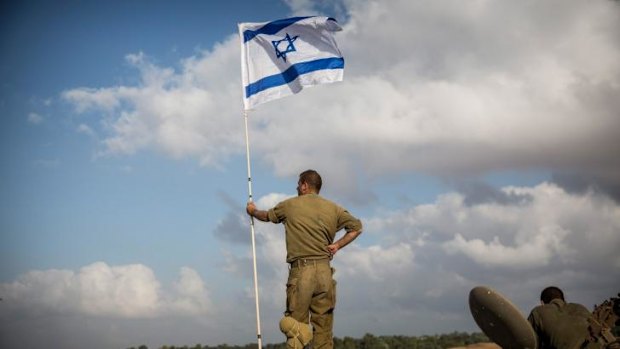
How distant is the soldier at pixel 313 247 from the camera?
31.3ft

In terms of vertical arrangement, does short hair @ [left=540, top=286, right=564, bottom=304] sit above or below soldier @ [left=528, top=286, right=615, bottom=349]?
above

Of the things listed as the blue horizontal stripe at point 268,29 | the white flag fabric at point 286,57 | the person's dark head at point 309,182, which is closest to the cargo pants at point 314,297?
Result: the person's dark head at point 309,182

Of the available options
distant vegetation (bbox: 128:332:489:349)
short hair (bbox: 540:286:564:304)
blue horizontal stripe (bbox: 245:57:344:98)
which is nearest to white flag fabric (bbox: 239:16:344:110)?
blue horizontal stripe (bbox: 245:57:344:98)

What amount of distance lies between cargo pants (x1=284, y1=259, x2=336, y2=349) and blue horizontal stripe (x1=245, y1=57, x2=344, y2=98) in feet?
16.0

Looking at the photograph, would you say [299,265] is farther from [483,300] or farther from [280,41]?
[280,41]

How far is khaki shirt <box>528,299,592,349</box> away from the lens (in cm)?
1026

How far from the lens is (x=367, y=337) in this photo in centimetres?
8556

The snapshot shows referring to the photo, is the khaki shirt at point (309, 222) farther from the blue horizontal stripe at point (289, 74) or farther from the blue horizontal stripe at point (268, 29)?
the blue horizontal stripe at point (268, 29)

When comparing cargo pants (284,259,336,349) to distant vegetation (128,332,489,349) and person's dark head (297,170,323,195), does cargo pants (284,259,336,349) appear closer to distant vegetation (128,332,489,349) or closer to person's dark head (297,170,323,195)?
person's dark head (297,170,323,195)

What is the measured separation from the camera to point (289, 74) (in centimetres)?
1355

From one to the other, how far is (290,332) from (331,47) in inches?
277

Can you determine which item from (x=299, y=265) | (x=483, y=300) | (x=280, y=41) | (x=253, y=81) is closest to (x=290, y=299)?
(x=299, y=265)

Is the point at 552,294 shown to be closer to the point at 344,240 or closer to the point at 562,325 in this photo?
the point at 562,325

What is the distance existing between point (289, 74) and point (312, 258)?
16.9 ft
